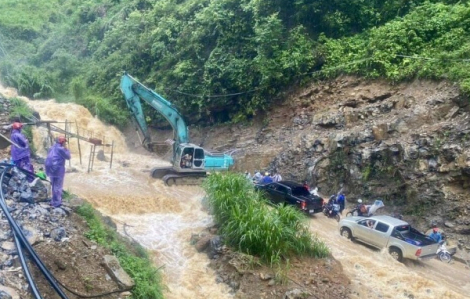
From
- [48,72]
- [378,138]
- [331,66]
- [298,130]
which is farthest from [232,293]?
[48,72]

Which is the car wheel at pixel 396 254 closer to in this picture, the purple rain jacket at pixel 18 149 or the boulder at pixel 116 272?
the boulder at pixel 116 272

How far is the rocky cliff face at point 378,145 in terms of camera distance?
1684 centimetres

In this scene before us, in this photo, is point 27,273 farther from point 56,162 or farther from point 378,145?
point 378,145

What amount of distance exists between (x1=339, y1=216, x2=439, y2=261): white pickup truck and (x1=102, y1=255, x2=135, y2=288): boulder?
837cm

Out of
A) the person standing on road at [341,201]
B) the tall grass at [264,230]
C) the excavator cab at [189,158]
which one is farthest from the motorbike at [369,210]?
the excavator cab at [189,158]

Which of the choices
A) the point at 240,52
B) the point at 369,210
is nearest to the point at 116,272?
the point at 369,210

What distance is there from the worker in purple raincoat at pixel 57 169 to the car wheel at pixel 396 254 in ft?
31.9

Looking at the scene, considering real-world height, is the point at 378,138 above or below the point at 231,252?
above

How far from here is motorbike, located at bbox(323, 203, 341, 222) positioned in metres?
17.8

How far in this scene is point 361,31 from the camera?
24.5 meters

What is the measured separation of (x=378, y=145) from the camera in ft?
62.2

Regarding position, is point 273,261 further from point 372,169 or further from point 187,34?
point 187,34

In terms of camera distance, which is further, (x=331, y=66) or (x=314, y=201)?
(x=331, y=66)

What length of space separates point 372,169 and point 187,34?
1530cm
